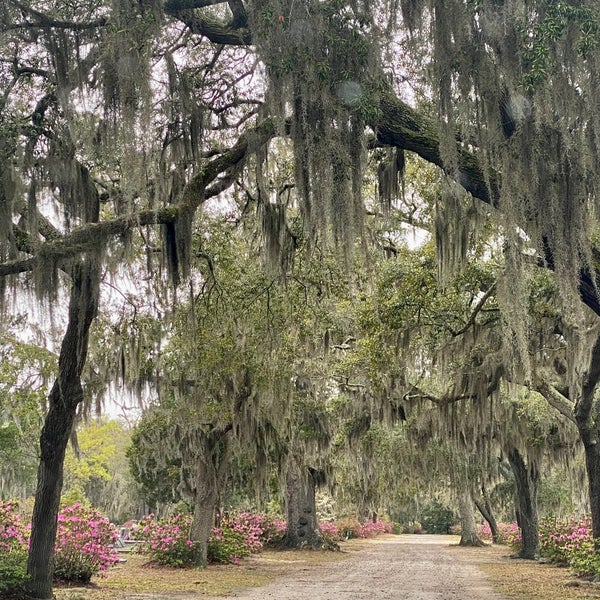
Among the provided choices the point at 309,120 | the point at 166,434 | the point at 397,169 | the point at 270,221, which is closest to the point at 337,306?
the point at 270,221

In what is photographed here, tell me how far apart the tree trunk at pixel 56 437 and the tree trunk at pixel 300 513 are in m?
13.7

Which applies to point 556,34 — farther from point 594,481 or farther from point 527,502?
point 527,502

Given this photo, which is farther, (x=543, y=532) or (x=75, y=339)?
(x=543, y=532)

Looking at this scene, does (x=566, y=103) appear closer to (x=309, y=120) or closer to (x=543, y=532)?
(x=309, y=120)

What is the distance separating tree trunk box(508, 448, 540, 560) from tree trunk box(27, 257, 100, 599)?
1263 cm

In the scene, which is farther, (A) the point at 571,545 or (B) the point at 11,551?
(A) the point at 571,545

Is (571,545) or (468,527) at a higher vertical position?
(571,545)

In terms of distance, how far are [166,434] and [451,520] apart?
40.7 meters

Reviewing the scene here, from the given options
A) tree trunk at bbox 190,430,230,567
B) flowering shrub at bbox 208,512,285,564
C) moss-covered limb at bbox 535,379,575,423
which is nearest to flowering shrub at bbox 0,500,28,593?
tree trunk at bbox 190,430,230,567

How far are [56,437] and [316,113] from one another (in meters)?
4.91

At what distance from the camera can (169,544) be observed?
14273 millimetres

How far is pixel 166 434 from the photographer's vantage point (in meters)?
17.2

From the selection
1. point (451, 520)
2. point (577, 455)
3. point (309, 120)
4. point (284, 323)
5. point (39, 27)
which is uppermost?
point (39, 27)

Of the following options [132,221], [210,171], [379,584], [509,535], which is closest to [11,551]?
[379,584]
